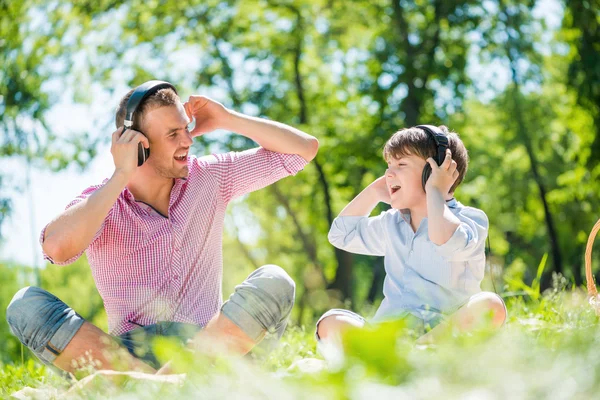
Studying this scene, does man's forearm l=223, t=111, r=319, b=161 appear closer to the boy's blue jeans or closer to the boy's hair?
the boy's hair

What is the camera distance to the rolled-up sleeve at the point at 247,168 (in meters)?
3.54

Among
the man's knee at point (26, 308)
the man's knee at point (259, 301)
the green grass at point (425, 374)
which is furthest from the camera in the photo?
the man's knee at point (26, 308)

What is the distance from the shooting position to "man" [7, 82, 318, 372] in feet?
9.07

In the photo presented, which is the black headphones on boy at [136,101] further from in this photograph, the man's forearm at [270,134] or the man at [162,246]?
the man's forearm at [270,134]

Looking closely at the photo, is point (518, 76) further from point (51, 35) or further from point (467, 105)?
point (51, 35)

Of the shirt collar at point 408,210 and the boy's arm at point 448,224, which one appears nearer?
the boy's arm at point 448,224

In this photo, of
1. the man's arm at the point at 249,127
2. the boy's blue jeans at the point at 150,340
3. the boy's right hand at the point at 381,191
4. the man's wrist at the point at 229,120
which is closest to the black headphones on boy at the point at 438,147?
the boy's right hand at the point at 381,191

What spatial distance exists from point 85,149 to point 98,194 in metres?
12.4

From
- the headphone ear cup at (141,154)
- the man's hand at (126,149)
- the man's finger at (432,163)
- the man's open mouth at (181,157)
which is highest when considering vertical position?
the man's hand at (126,149)

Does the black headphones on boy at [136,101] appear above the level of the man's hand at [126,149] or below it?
above

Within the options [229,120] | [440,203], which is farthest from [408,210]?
[229,120]

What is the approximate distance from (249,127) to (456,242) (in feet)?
4.17

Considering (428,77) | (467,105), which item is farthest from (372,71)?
(467,105)

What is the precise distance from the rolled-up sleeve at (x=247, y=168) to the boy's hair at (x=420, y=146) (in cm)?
55
